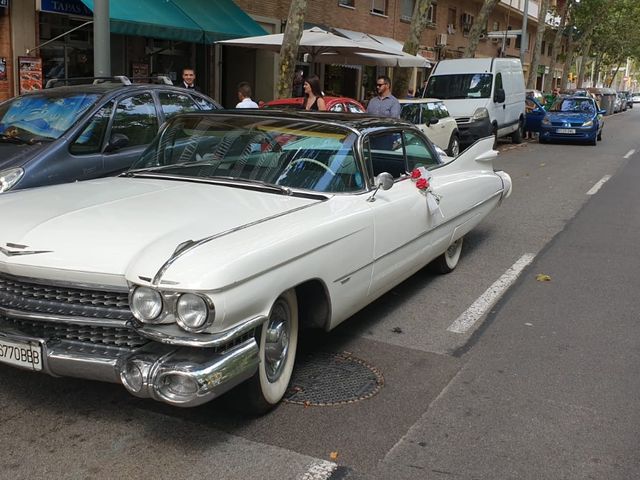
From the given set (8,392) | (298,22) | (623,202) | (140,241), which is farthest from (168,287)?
(298,22)

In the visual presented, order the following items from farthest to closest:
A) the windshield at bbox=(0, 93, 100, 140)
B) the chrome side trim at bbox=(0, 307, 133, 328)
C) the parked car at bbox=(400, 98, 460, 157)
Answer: the parked car at bbox=(400, 98, 460, 157) → the windshield at bbox=(0, 93, 100, 140) → the chrome side trim at bbox=(0, 307, 133, 328)

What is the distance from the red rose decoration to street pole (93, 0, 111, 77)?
241 inches

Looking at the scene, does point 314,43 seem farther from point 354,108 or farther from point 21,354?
point 21,354

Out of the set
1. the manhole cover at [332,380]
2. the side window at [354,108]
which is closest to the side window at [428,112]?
the side window at [354,108]

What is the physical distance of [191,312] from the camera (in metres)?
3.06

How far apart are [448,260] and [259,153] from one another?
262cm

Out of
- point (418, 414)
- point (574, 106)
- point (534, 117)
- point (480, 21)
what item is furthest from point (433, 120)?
point (418, 414)

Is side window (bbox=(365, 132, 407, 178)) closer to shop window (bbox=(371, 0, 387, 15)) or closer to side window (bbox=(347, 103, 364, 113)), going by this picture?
side window (bbox=(347, 103, 364, 113))

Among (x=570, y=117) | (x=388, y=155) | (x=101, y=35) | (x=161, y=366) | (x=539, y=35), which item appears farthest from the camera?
(x=539, y=35)

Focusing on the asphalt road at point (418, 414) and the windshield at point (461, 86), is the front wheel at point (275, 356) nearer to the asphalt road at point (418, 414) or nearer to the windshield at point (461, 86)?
the asphalt road at point (418, 414)

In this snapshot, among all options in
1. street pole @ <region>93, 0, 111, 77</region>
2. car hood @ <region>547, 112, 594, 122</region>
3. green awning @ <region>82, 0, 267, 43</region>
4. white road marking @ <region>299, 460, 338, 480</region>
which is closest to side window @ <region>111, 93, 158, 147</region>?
street pole @ <region>93, 0, 111, 77</region>

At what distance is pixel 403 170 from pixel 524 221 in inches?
173

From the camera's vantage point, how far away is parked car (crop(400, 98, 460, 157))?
14781 millimetres

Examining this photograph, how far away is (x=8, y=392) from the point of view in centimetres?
385
